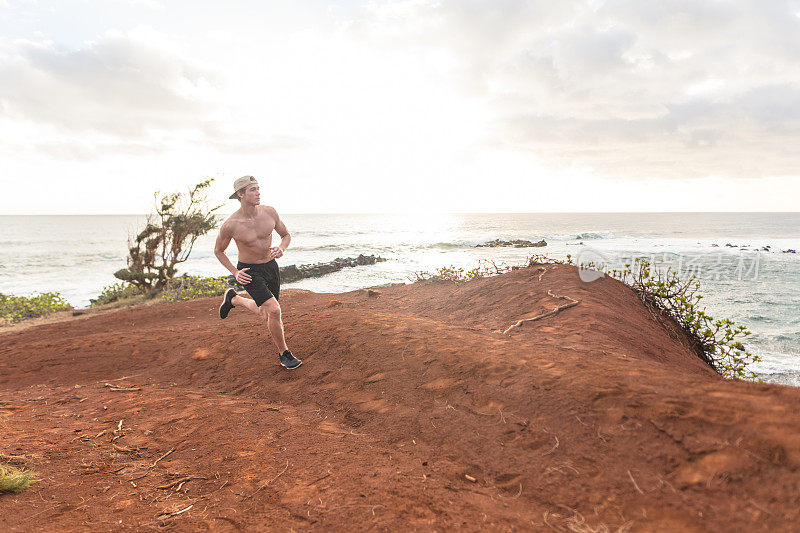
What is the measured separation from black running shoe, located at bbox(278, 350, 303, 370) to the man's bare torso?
1180mm

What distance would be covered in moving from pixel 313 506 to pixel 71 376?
5.52 metres

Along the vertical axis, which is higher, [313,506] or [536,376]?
[536,376]

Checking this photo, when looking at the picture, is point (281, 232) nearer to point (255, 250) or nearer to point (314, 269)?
point (255, 250)

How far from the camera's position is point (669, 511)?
199 cm

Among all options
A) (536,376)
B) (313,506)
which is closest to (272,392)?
(313,506)

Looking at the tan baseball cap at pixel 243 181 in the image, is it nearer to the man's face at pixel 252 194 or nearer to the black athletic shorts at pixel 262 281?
the man's face at pixel 252 194

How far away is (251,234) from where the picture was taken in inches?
190

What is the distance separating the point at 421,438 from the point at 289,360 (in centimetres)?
241

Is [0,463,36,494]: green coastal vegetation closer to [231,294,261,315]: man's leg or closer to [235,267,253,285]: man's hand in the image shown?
[235,267,253,285]: man's hand

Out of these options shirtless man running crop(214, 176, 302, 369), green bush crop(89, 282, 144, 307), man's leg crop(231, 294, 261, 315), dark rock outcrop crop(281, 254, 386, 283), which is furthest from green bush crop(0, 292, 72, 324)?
shirtless man running crop(214, 176, 302, 369)

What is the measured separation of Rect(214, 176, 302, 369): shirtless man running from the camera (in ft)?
15.6

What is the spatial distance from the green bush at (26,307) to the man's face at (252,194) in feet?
40.1

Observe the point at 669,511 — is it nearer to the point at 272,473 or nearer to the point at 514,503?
the point at 514,503

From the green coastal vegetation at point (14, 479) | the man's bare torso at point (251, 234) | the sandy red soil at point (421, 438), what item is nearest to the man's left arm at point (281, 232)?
the man's bare torso at point (251, 234)
